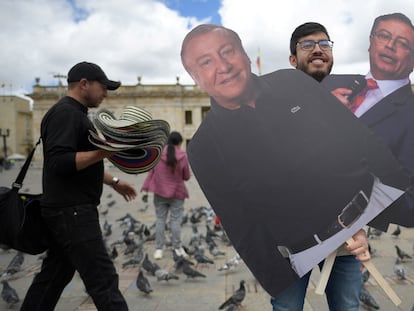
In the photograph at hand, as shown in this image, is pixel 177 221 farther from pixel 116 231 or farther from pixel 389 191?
pixel 389 191

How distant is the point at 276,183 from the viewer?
6.38ft

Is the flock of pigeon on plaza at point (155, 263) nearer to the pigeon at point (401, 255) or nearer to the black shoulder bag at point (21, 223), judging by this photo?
the black shoulder bag at point (21, 223)

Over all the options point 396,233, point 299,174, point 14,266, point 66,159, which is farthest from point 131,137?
point 396,233

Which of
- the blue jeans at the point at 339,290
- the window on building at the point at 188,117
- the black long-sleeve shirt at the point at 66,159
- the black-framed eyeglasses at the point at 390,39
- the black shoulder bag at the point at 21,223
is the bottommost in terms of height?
the blue jeans at the point at 339,290

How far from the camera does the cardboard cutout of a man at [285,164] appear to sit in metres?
1.94

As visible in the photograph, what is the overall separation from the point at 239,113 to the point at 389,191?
2.81 ft

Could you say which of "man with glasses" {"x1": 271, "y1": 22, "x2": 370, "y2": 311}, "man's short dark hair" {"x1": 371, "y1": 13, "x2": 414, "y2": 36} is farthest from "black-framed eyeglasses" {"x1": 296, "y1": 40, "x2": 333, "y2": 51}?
"man's short dark hair" {"x1": 371, "y1": 13, "x2": 414, "y2": 36}

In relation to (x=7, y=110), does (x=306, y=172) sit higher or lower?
lower

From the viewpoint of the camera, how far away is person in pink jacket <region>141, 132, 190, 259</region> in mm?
5496

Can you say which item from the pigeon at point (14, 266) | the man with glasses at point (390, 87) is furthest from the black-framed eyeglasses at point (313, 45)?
the pigeon at point (14, 266)

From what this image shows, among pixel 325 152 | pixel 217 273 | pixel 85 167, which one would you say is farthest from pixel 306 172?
pixel 217 273

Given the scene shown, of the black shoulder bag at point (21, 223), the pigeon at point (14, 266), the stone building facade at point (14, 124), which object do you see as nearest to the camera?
the black shoulder bag at point (21, 223)

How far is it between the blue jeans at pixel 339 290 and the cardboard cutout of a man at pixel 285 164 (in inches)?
5.2

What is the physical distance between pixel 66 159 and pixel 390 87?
6.20 ft
